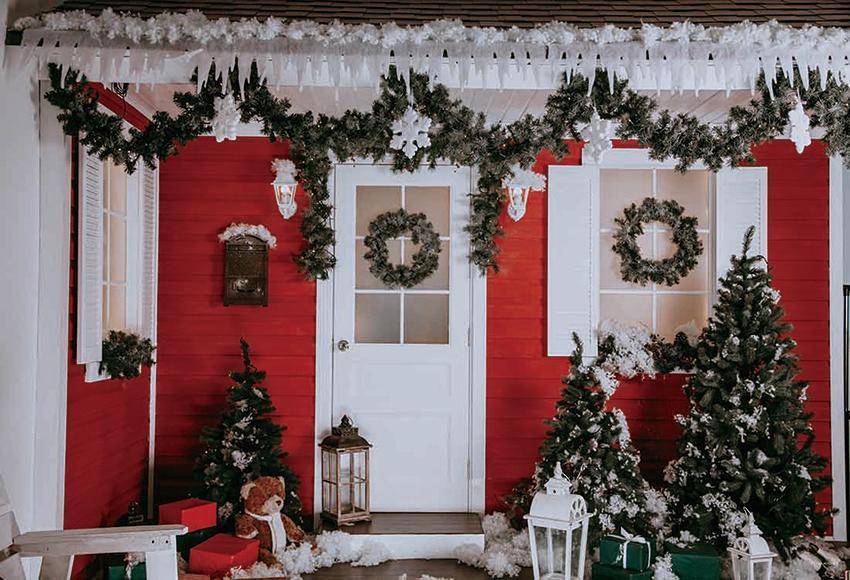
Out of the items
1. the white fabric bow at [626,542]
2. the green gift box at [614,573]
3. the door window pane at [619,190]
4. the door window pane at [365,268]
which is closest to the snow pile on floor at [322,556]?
the green gift box at [614,573]

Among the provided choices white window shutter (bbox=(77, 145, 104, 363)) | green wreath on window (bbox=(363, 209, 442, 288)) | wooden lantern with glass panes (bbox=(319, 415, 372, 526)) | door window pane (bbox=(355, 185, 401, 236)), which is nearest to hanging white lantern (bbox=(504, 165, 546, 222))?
green wreath on window (bbox=(363, 209, 442, 288))

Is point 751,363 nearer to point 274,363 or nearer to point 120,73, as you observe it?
point 274,363

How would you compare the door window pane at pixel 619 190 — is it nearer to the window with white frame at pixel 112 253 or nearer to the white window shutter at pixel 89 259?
the window with white frame at pixel 112 253

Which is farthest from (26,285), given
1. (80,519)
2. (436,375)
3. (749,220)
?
(749,220)

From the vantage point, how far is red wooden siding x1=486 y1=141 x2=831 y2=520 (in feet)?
17.9

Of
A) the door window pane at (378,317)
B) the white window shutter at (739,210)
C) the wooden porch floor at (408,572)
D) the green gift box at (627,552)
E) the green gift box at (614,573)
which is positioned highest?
the white window shutter at (739,210)

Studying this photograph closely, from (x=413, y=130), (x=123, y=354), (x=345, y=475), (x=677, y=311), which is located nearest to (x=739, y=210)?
(x=677, y=311)

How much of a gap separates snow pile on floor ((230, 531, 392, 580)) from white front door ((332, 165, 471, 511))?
631 mm

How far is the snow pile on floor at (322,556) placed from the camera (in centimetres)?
451

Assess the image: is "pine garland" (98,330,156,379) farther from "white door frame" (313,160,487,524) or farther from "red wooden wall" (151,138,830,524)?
"white door frame" (313,160,487,524)

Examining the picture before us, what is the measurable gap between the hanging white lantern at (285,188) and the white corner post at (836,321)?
3.69 metres

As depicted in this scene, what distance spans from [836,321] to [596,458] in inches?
84.1

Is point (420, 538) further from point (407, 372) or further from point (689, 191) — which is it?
point (689, 191)

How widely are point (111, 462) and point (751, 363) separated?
389 cm
